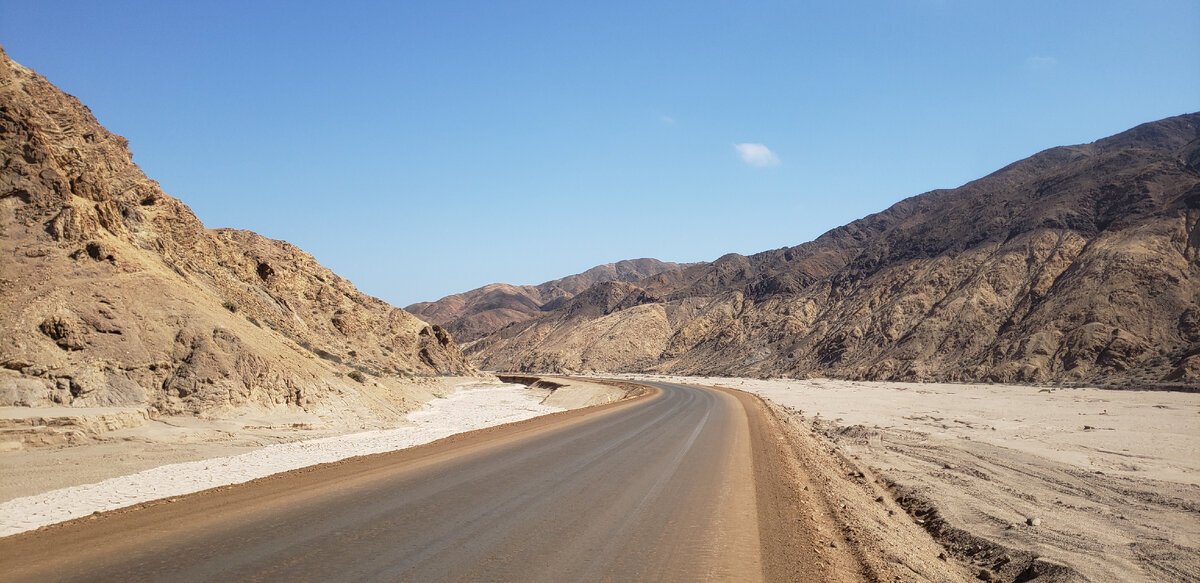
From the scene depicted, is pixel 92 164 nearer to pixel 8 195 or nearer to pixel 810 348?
pixel 8 195

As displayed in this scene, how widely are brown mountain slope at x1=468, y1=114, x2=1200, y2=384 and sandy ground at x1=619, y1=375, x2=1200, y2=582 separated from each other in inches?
1027

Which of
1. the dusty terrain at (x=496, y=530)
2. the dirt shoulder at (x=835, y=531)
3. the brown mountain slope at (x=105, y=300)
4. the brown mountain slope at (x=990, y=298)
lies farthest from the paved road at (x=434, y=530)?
the brown mountain slope at (x=990, y=298)

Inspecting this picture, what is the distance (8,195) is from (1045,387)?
182 feet

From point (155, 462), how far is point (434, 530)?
9.15 m

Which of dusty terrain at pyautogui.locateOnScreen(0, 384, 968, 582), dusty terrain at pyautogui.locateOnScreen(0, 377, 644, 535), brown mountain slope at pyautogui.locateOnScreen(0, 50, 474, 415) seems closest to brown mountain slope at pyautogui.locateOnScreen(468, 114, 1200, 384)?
dusty terrain at pyautogui.locateOnScreen(0, 384, 968, 582)

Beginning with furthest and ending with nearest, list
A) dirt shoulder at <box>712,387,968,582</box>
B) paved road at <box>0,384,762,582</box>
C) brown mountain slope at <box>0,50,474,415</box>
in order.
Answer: brown mountain slope at <box>0,50,474,415</box>, dirt shoulder at <box>712,387,968,582</box>, paved road at <box>0,384,762,582</box>

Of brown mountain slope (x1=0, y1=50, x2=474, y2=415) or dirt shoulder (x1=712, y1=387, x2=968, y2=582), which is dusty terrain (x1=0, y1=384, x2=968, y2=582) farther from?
brown mountain slope (x1=0, y1=50, x2=474, y2=415)

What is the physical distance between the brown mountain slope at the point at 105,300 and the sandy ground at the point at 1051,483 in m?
17.8

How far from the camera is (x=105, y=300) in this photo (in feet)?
58.3

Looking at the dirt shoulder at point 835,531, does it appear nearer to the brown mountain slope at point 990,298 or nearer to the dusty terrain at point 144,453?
the dusty terrain at point 144,453

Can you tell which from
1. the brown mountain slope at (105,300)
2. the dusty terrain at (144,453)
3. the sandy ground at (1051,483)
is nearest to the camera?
the sandy ground at (1051,483)

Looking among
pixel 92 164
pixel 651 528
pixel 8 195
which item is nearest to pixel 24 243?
pixel 8 195

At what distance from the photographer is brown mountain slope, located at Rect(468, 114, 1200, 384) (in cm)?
4728

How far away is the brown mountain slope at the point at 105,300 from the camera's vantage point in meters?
15.8
